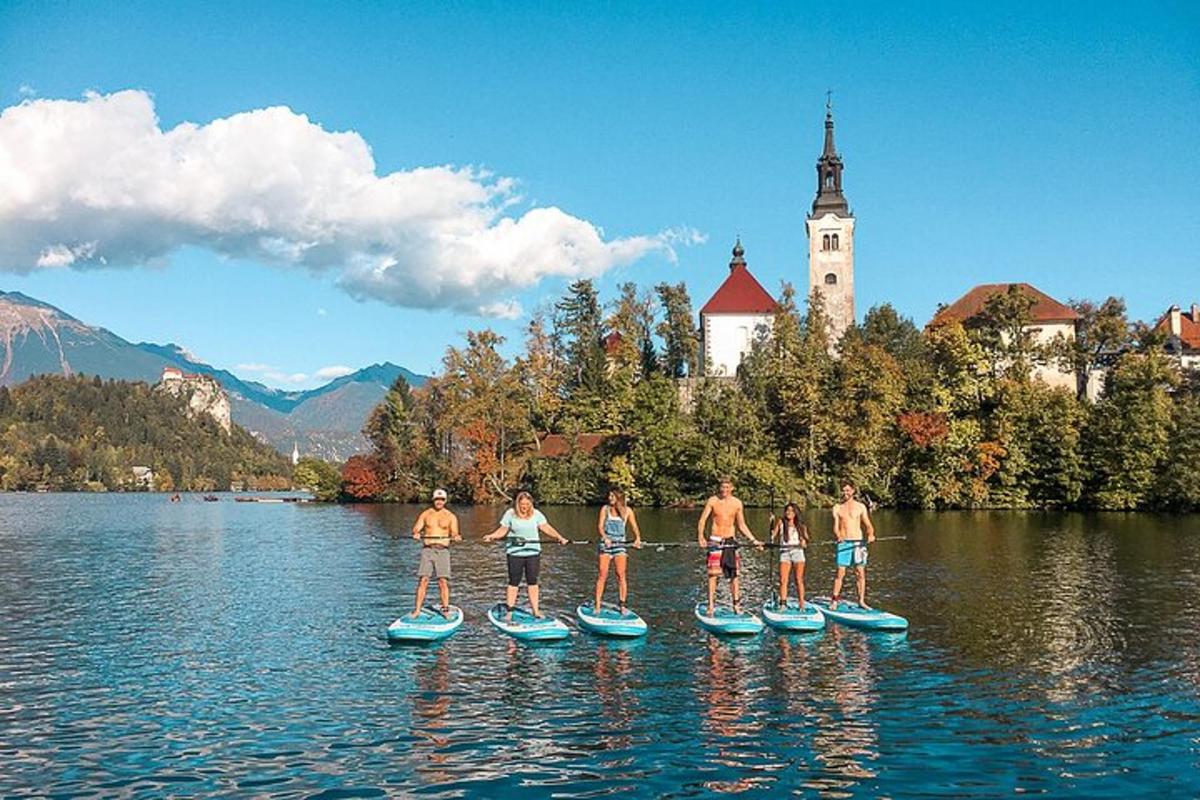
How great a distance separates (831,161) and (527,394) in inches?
1847

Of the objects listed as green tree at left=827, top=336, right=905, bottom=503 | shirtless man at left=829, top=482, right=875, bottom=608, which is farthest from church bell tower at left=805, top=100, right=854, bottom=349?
shirtless man at left=829, top=482, right=875, bottom=608

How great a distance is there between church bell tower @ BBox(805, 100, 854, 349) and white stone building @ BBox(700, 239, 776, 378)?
758 centimetres

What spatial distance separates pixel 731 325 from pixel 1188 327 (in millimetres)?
46994

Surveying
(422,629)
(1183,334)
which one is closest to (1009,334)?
(1183,334)

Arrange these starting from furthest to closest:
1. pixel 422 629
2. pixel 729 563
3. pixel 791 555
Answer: pixel 791 555 → pixel 729 563 → pixel 422 629

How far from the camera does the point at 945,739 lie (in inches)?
561

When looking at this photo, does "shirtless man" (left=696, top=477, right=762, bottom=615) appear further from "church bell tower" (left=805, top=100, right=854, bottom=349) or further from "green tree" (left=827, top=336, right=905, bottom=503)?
"church bell tower" (left=805, top=100, right=854, bottom=349)

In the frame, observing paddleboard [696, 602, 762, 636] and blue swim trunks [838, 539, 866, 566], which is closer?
paddleboard [696, 602, 762, 636]

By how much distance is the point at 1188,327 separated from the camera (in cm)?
10375

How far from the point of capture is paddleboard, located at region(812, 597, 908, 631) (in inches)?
894

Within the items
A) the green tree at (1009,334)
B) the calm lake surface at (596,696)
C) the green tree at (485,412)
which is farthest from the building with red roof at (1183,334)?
the calm lake surface at (596,696)

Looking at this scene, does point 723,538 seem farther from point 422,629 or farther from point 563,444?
point 563,444

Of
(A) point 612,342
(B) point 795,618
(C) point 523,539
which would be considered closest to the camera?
(C) point 523,539

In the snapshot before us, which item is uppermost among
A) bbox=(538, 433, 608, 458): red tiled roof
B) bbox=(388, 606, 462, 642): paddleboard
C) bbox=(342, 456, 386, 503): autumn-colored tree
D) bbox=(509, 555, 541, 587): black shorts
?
bbox=(538, 433, 608, 458): red tiled roof
